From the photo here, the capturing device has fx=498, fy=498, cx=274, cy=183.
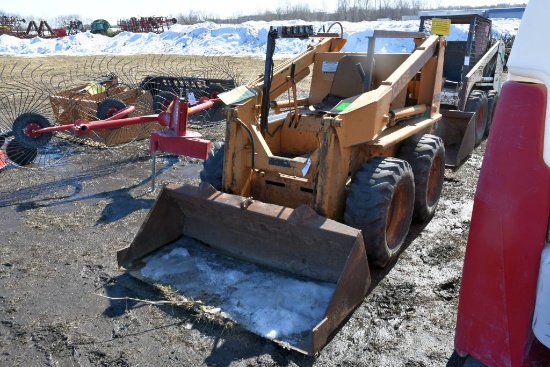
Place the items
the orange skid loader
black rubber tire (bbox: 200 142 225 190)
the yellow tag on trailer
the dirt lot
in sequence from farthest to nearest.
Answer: the yellow tag on trailer < black rubber tire (bbox: 200 142 225 190) < the orange skid loader < the dirt lot

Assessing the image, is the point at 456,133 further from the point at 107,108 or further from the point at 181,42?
the point at 181,42

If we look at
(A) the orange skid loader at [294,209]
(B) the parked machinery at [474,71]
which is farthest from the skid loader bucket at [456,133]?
(A) the orange skid loader at [294,209]

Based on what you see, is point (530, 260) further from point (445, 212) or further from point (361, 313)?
point (445, 212)

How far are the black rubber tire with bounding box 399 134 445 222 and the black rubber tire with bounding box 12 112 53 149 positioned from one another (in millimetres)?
4629

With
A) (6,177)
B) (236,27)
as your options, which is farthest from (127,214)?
(236,27)

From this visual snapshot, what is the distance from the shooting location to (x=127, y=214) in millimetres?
5480

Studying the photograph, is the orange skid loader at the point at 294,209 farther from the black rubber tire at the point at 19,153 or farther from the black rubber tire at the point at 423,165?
the black rubber tire at the point at 19,153

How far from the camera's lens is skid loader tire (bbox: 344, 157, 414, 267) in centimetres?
377

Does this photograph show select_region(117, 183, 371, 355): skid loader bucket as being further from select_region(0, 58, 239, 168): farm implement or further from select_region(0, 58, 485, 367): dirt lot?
select_region(0, 58, 239, 168): farm implement

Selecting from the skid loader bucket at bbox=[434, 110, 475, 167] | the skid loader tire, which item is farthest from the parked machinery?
the skid loader tire

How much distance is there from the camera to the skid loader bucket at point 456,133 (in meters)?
7.14

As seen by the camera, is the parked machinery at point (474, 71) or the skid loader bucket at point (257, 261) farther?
the parked machinery at point (474, 71)

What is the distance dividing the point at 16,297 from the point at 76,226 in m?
1.41

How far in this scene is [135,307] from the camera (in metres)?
3.66
